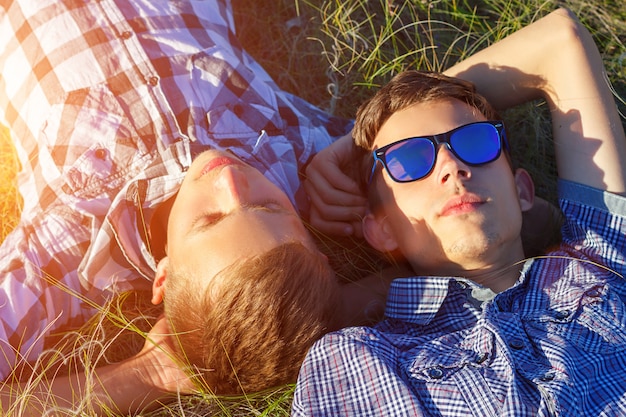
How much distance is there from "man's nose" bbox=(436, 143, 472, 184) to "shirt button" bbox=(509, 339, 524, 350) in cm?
86

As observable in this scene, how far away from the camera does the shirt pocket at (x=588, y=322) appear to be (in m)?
2.80

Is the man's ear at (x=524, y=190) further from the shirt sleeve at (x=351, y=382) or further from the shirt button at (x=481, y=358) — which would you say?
the shirt sleeve at (x=351, y=382)

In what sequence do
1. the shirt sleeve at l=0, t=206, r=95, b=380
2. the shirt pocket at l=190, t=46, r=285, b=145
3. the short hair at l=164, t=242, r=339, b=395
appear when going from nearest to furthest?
the short hair at l=164, t=242, r=339, b=395 < the shirt sleeve at l=0, t=206, r=95, b=380 < the shirt pocket at l=190, t=46, r=285, b=145

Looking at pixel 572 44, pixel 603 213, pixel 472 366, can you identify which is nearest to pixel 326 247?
pixel 472 366

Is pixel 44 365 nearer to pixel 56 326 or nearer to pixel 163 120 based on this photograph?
pixel 56 326

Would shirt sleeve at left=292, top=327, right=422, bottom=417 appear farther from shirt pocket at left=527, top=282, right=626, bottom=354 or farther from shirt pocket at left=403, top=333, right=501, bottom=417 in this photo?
shirt pocket at left=527, top=282, right=626, bottom=354

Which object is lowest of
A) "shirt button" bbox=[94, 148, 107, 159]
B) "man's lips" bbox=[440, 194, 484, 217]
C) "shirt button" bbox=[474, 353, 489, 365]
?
"shirt button" bbox=[474, 353, 489, 365]

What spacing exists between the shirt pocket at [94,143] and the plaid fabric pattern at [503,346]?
1722mm

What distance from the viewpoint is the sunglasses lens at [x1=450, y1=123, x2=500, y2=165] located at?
3053 mm

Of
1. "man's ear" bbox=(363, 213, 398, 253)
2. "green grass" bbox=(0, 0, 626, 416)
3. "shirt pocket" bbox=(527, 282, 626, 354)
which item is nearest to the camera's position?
"shirt pocket" bbox=(527, 282, 626, 354)

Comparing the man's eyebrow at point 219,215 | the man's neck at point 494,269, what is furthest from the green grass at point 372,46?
the man's eyebrow at point 219,215

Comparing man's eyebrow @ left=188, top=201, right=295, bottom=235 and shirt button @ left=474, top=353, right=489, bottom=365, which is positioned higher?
man's eyebrow @ left=188, top=201, right=295, bottom=235

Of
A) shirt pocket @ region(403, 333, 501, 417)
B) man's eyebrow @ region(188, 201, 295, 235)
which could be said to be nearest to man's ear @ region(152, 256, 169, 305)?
man's eyebrow @ region(188, 201, 295, 235)

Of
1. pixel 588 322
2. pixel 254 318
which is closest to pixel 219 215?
pixel 254 318
